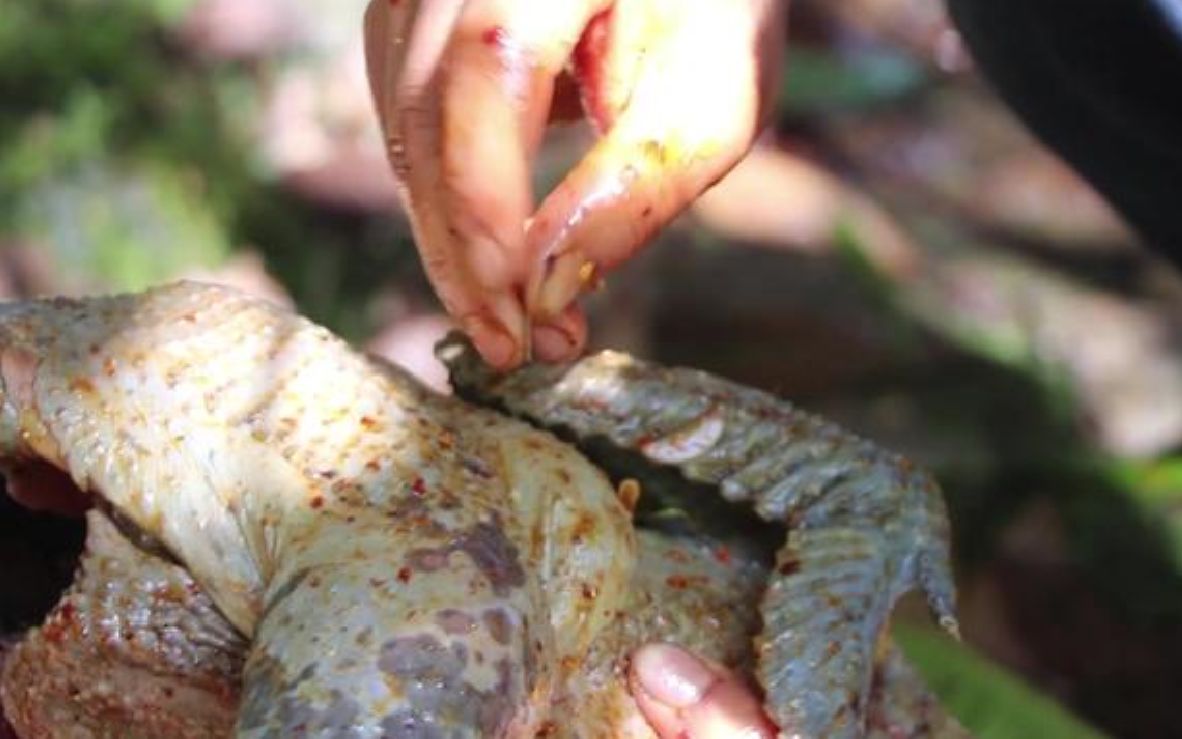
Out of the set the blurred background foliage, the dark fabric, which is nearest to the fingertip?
the dark fabric

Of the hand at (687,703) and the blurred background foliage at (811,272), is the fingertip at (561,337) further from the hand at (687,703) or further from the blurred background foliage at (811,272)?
the blurred background foliage at (811,272)

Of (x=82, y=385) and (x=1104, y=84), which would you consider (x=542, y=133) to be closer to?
(x=82, y=385)

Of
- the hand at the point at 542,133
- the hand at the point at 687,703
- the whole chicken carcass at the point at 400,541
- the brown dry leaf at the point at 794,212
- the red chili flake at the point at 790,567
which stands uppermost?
the hand at the point at 542,133

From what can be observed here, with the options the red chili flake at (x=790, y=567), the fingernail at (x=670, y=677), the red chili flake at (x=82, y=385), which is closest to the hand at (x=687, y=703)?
the fingernail at (x=670, y=677)

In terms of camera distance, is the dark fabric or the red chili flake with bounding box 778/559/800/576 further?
the dark fabric

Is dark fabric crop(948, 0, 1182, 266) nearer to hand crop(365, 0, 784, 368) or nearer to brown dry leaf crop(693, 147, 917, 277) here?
hand crop(365, 0, 784, 368)

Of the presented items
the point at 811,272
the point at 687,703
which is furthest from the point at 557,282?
the point at 811,272

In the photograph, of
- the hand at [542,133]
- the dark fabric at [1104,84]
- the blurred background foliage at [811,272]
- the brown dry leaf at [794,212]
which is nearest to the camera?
the hand at [542,133]

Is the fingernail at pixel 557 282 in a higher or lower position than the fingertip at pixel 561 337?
higher
